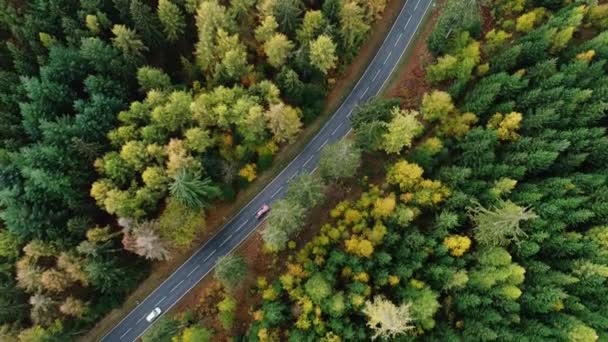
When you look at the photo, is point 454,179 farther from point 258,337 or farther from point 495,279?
point 258,337

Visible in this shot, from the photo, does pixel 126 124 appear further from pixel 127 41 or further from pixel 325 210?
pixel 325 210

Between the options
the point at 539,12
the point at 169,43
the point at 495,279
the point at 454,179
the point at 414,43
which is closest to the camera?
the point at 495,279

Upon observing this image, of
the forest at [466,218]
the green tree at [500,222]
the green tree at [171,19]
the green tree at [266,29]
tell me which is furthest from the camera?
the green tree at [171,19]

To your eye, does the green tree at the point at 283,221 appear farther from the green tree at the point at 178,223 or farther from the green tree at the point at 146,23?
the green tree at the point at 146,23

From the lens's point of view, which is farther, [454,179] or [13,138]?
[13,138]

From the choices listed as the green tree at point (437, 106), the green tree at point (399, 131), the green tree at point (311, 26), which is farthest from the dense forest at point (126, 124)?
the green tree at point (437, 106)

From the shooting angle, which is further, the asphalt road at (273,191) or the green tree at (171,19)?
the asphalt road at (273,191)

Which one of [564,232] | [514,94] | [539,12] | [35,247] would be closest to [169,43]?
[35,247]
